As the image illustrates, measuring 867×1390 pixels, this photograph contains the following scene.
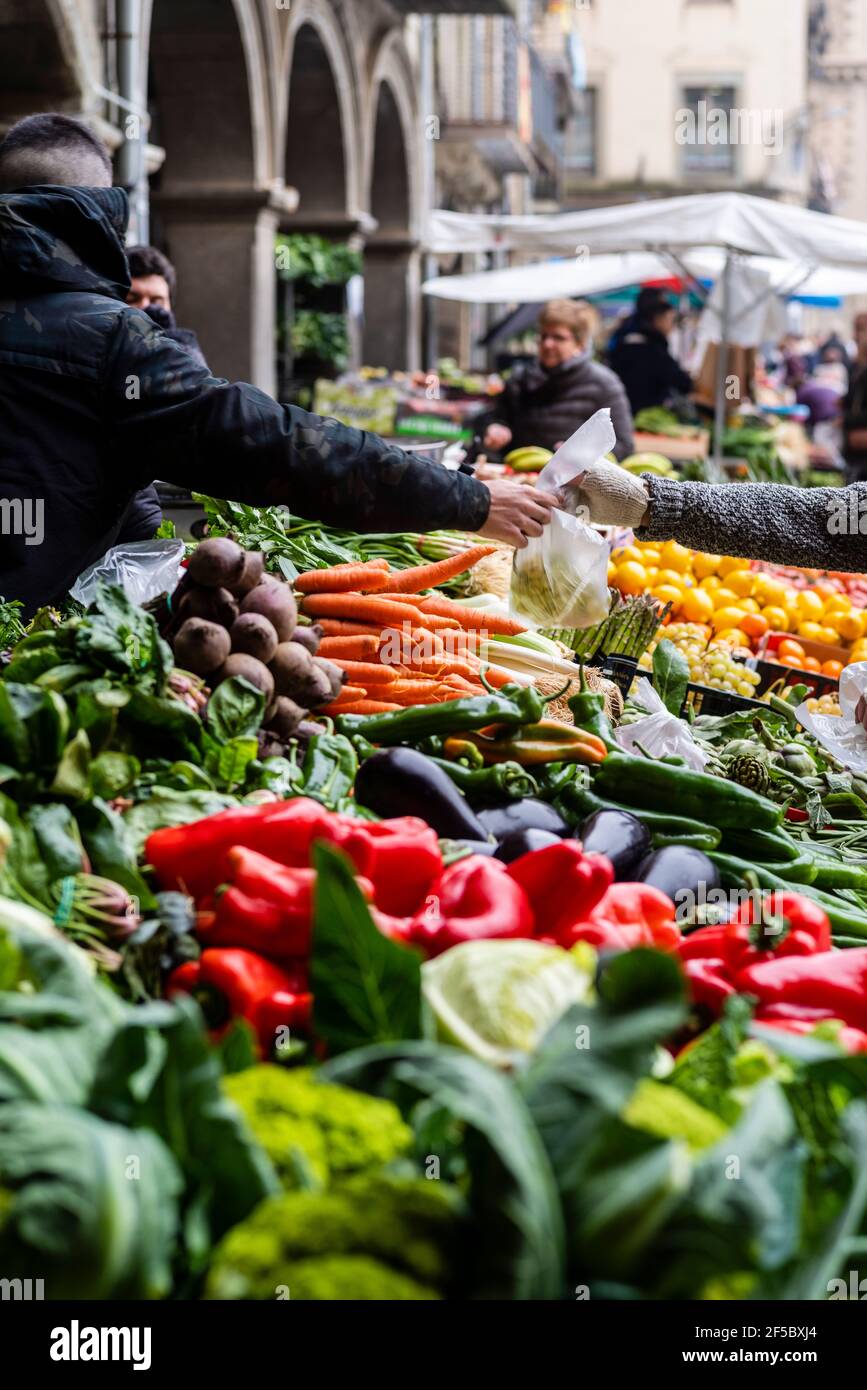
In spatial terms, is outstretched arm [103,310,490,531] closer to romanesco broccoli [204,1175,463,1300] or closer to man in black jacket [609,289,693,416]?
romanesco broccoli [204,1175,463,1300]

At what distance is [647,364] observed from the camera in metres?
13.2

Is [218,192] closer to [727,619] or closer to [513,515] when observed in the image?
[727,619]

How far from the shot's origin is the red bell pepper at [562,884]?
6.89 feet

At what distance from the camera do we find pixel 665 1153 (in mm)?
1274

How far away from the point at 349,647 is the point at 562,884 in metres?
1.10

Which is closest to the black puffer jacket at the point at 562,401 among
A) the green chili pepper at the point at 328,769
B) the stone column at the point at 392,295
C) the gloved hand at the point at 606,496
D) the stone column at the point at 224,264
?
the stone column at the point at 224,264

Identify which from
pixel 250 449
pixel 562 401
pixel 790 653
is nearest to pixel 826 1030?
pixel 250 449

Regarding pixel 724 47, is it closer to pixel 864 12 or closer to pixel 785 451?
pixel 864 12

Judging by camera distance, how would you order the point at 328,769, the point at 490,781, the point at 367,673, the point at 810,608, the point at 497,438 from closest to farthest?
the point at 328,769, the point at 490,781, the point at 367,673, the point at 810,608, the point at 497,438

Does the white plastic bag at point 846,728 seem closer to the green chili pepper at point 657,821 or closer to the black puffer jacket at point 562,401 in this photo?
the green chili pepper at point 657,821

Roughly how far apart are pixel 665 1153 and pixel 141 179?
25.9ft

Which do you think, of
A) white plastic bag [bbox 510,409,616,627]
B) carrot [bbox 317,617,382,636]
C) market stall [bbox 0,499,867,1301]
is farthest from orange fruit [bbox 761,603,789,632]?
carrot [bbox 317,617,382,636]

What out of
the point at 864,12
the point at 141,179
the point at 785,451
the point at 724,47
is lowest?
the point at 785,451

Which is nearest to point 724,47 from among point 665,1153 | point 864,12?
point 864,12
